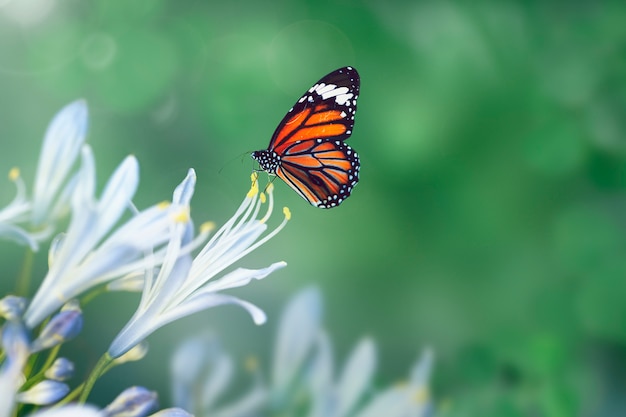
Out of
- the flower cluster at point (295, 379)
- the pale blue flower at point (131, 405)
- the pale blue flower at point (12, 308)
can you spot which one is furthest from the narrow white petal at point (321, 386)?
the pale blue flower at point (12, 308)

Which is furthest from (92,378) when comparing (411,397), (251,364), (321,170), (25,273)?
(411,397)

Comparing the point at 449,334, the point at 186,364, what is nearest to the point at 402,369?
the point at 449,334

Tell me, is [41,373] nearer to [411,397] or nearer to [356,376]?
[356,376]

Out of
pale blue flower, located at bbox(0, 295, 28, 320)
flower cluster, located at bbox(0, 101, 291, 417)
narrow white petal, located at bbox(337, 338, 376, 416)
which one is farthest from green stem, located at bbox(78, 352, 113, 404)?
narrow white petal, located at bbox(337, 338, 376, 416)

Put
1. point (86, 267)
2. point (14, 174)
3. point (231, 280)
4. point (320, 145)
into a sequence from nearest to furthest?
point (86, 267) → point (231, 280) → point (14, 174) → point (320, 145)

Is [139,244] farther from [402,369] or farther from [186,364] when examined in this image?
[402,369]

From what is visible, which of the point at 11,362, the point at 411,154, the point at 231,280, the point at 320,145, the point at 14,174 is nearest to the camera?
the point at 11,362

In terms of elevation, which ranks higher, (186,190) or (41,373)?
(186,190)
